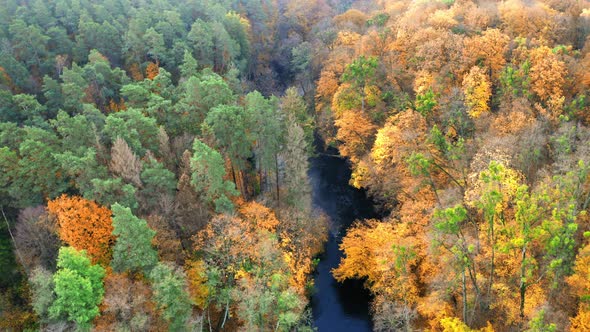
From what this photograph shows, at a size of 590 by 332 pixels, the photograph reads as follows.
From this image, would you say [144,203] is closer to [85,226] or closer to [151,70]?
[85,226]

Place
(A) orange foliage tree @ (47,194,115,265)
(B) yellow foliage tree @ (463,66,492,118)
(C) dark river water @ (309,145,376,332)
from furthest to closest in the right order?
(B) yellow foliage tree @ (463,66,492,118), (C) dark river water @ (309,145,376,332), (A) orange foliage tree @ (47,194,115,265)

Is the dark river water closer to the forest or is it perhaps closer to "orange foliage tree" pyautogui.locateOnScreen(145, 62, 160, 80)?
the forest

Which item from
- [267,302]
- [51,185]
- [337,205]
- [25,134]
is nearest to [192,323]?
[267,302]

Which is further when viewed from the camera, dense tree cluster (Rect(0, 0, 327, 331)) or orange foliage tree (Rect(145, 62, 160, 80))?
orange foliage tree (Rect(145, 62, 160, 80))

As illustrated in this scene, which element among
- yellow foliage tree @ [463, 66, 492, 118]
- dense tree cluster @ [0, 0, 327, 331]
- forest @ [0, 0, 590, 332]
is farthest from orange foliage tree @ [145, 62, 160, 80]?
yellow foliage tree @ [463, 66, 492, 118]

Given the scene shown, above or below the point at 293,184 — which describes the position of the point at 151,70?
above

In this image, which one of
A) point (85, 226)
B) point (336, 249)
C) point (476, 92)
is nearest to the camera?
point (85, 226)

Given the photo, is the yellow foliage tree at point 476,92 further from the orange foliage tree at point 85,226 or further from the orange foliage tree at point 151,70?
the orange foliage tree at point 151,70

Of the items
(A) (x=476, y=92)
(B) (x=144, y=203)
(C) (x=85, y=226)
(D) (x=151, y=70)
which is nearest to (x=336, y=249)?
(B) (x=144, y=203)
